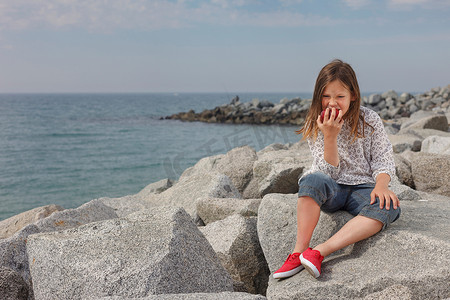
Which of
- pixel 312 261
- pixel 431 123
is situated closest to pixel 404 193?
pixel 312 261

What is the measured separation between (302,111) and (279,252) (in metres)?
24.1

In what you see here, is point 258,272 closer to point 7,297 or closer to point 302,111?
point 7,297

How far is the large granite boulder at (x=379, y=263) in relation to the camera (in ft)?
7.05

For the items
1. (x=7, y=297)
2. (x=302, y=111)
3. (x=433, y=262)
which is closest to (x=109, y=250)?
(x=7, y=297)

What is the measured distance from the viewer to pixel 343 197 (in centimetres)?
276

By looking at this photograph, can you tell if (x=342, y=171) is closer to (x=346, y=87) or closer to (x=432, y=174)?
(x=346, y=87)

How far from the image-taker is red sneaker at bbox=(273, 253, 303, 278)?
96.0 inches

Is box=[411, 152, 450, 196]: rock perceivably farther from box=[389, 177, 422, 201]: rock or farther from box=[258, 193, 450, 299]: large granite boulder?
box=[258, 193, 450, 299]: large granite boulder

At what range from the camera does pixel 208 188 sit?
4715 millimetres

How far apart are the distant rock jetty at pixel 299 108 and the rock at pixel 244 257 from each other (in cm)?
2171

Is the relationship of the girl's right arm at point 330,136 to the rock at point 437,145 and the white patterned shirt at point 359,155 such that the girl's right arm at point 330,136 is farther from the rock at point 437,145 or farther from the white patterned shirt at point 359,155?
the rock at point 437,145

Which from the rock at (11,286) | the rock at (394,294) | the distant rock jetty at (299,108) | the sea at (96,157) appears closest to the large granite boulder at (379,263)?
the rock at (394,294)

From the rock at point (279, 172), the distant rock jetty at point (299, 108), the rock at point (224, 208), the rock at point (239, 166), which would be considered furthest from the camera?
the distant rock jetty at point (299, 108)

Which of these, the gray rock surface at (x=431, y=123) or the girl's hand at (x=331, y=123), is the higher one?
the girl's hand at (x=331, y=123)
